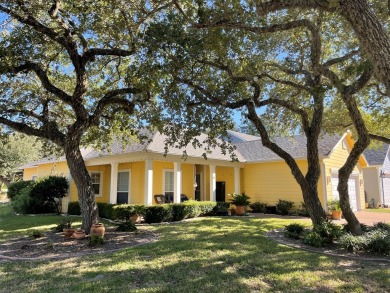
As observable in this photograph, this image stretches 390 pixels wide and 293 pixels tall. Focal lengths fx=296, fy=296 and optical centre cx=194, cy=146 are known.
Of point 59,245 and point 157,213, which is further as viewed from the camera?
point 157,213

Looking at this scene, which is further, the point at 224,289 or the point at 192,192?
the point at 192,192

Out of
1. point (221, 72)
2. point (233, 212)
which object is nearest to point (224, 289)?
point (221, 72)

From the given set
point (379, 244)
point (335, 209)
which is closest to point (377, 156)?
point (335, 209)

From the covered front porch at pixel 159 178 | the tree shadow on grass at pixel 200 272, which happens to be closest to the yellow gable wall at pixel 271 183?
the covered front porch at pixel 159 178

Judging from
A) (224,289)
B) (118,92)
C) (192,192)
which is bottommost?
(224,289)

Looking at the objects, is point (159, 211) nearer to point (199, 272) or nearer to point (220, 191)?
point (199, 272)

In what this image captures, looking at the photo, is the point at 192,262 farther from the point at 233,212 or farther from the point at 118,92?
the point at 233,212

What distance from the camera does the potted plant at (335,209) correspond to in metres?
16.2

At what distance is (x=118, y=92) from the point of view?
1048 centimetres

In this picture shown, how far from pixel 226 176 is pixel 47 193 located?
1236cm

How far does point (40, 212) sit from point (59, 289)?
15542mm

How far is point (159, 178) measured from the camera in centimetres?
1856

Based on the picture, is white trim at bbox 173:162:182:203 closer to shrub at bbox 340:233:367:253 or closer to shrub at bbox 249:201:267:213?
shrub at bbox 249:201:267:213

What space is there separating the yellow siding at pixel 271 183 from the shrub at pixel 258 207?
0.54 m
